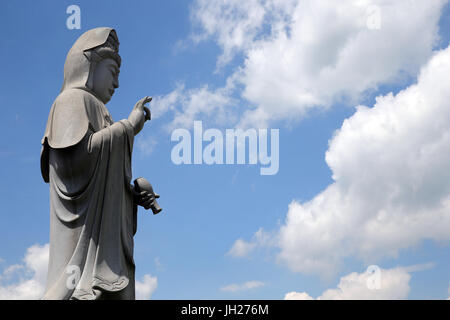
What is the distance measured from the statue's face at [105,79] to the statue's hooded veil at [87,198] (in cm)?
46

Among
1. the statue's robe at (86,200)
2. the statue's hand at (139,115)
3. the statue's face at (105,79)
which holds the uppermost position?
the statue's face at (105,79)

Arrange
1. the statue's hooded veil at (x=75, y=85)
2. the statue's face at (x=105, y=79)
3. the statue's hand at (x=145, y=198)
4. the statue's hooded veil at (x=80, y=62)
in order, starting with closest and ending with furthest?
the statue's hooded veil at (x=75, y=85), the statue's hand at (x=145, y=198), the statue's hooded veil at (x=80, y=62), the statue's face at (x=105, y=79)

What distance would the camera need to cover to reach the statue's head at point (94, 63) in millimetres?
9875

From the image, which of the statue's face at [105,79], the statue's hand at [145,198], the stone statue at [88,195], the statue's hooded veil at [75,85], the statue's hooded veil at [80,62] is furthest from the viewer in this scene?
the statue's face at [105,79]

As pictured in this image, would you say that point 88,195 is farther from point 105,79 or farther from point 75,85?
point 105,79

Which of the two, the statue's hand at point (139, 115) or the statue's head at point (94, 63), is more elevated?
the statue's head at point (94, 63)

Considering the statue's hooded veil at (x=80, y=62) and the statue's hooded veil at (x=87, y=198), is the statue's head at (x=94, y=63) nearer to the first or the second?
the statue's hooded veil at (x=80, y=62)

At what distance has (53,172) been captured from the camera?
915cm

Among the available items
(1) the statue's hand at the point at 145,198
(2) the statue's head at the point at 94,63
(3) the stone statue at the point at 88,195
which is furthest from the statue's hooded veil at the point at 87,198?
(2) the statue's head at the point at 94,63

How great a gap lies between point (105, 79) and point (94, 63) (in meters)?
0.37
